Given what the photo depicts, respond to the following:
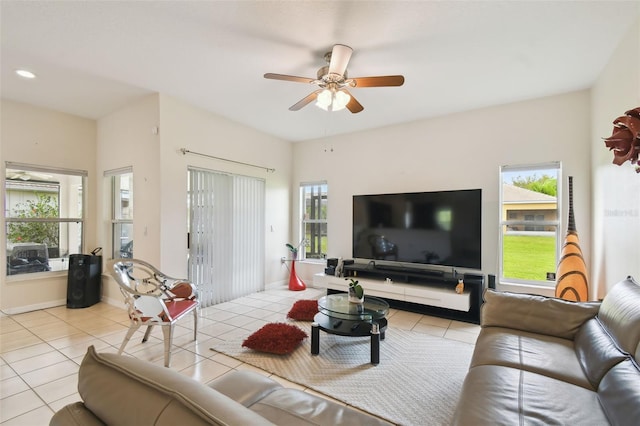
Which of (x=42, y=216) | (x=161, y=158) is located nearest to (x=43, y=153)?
(x=42, y=216)

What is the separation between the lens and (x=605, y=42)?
2436mm

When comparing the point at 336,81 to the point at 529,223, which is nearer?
the point at 336,81

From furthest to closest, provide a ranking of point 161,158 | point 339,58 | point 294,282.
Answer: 1. point 294,282
2. point 161,158
3. point 339,58

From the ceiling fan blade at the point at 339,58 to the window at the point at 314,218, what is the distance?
9.65 ft

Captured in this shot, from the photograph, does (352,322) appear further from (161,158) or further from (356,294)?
(161,158)

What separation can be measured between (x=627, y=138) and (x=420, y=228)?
2.44 metres

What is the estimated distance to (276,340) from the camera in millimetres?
2805

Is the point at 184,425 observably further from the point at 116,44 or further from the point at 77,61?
the point at 77,61

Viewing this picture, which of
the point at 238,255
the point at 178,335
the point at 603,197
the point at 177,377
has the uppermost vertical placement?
the point at 603,197

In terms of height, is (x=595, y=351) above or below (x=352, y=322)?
above

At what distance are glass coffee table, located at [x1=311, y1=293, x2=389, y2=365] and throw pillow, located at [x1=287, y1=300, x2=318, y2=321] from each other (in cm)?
70

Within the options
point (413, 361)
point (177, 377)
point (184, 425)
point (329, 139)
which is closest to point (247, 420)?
point (184, 425)

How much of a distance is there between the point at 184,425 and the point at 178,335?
3.06m

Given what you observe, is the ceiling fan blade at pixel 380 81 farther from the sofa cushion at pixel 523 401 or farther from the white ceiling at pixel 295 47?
the sofa cushion at pixel 523 401
